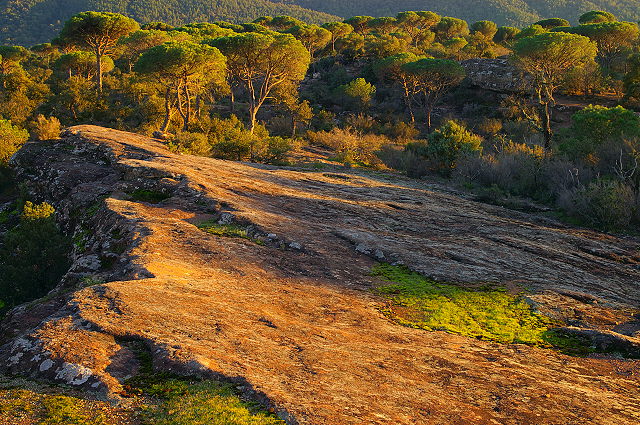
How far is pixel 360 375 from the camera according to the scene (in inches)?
180

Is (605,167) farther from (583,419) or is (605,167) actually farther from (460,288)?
(583,419)

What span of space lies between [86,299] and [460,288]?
5852 millimetres

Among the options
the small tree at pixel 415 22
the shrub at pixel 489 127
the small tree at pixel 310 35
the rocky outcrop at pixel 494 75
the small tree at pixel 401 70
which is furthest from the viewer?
the small tree at pixel 415 22

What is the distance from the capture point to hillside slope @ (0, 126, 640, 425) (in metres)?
4.27

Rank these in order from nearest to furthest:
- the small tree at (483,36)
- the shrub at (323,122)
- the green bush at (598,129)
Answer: the green bush at (598,129) → the shrub at (323,122) → the small tree at (483,36)

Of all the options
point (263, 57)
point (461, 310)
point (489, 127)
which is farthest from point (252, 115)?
point (461, 310)

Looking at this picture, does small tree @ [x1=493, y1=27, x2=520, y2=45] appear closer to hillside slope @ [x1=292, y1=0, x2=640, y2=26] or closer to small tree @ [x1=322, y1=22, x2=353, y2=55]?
small tree @ [x1=322, y1=22, x2=353, y2=55]

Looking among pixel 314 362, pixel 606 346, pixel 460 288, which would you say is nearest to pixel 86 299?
pixel 314 362

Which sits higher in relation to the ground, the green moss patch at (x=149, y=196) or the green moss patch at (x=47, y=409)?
the green moss patch at (x=47, y=409)

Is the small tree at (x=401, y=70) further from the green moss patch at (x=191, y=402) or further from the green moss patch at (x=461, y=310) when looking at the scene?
the green moss patch at (x=191, y=402)

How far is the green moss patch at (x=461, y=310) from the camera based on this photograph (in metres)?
6.40

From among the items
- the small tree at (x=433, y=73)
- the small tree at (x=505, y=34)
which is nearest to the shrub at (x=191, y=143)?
the small tree at (x=433, y=73)

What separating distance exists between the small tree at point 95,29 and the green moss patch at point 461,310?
39.2 meters

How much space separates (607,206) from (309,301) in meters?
11.9
